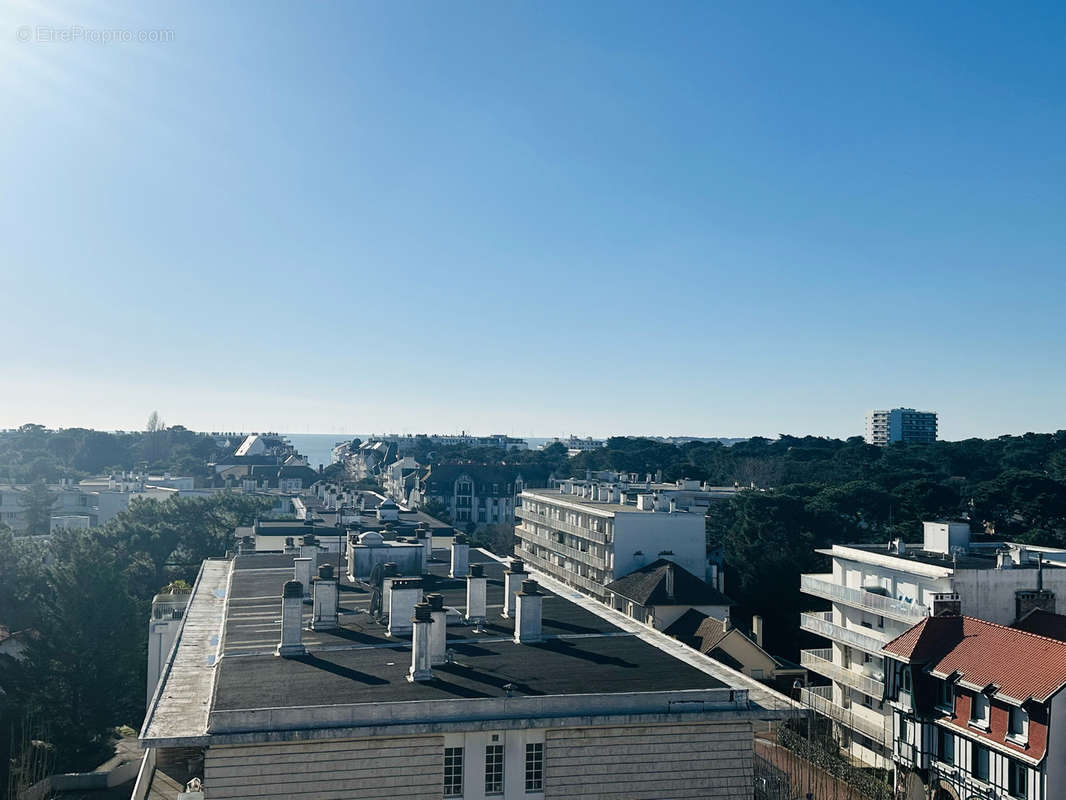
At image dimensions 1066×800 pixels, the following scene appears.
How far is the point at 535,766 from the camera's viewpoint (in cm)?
2434

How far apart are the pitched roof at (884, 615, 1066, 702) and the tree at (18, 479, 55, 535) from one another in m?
101

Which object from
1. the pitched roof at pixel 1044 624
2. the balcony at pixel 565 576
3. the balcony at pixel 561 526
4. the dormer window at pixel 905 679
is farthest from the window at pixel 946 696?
the balcony at pixel 561 526

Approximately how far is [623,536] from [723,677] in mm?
41512

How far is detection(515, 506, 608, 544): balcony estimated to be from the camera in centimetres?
7325

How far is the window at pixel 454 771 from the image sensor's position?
23719 mm

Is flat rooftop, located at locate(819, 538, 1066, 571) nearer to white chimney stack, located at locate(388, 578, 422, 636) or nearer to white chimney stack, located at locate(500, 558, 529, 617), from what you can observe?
white chimney stack, located at locate(500, 558, 529, 617)

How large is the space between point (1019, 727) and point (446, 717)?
71.4 feet

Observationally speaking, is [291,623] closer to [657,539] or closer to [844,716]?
[844,716]

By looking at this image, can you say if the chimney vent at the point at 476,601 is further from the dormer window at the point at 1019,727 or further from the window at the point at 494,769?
the dormer window at the point at 1019,727

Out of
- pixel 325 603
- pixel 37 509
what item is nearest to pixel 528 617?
pixel 325 603

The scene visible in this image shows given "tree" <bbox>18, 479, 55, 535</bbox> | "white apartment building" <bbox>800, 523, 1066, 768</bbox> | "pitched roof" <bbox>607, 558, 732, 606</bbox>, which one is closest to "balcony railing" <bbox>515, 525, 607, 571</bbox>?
"pitched roof" <bbox>607, 558, 732, 606</bbox>

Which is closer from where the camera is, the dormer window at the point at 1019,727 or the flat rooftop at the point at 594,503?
the dormer window at the point at 1019,727

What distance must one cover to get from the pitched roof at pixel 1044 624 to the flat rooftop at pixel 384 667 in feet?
59.3

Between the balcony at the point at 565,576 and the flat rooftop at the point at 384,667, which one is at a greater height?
the flat rooftop at the point at 384,667
